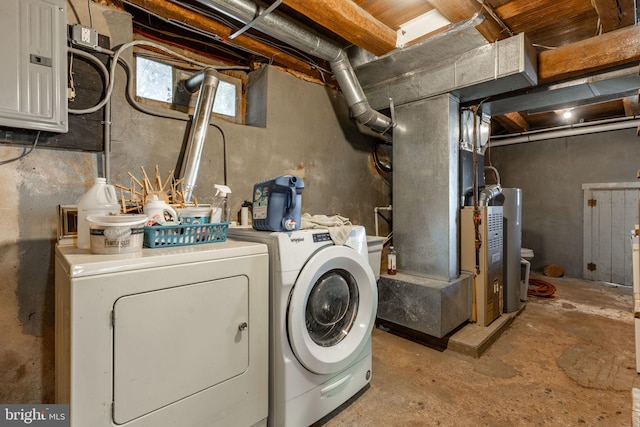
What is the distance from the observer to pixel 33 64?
4.57 feet

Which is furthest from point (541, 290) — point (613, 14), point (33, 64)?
point (33, 64)

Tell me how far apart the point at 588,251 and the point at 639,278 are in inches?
131

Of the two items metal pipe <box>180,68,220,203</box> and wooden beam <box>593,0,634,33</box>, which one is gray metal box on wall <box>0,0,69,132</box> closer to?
metal pipe <box>180,68,220,203</box>

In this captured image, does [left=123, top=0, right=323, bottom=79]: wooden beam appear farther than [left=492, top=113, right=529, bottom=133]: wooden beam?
No

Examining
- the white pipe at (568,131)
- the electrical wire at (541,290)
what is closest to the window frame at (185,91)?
the electrical wire at (541,290)

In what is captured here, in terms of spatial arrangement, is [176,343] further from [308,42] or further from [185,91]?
[308,42]

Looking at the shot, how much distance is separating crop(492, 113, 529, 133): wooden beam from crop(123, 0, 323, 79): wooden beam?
3.01m

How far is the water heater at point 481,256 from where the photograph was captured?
8.84 ft

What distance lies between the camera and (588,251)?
459 cm

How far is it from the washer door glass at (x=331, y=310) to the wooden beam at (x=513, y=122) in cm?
381

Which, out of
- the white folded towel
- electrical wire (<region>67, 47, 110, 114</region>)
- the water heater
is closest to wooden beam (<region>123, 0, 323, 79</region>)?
electrical wire (<region>67, 47, 110, 114</region>)

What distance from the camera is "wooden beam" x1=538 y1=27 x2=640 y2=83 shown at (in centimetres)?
203

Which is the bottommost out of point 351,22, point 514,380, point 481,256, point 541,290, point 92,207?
point 514,380

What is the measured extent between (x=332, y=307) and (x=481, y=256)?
1740mm
